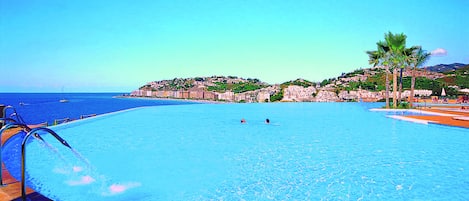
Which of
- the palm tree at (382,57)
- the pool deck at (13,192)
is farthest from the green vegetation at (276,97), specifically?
the pool deck at (13,192)

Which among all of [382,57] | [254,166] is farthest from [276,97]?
[254,166]

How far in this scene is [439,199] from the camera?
5418 mm

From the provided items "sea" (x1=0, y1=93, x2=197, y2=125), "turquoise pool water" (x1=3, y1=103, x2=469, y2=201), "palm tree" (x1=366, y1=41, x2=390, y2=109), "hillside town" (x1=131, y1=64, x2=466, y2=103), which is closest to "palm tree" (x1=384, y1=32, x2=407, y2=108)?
"palm tree" (x1=366, y1=41, x2=390, y2=109)

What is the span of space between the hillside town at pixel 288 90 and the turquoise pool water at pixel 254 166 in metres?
31.2

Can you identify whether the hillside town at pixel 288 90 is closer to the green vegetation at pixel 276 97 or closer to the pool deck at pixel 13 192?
the green vegetation at pixel 276 97

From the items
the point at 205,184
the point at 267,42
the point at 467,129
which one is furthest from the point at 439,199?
the point at 267,42

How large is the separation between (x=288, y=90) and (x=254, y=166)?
50.6m

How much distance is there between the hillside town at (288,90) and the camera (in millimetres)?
51156

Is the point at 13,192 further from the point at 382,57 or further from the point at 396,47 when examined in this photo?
the point at 382,57

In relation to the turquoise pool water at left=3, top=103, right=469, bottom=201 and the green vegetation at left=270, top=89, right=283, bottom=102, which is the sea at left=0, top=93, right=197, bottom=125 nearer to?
the turquoise pool water at left=3, top=103, right=469, bottom=201

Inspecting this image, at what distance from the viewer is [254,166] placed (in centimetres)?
778

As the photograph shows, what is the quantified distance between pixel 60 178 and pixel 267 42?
95.0 ft

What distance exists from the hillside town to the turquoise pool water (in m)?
31.2

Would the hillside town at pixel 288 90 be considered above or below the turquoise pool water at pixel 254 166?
above
